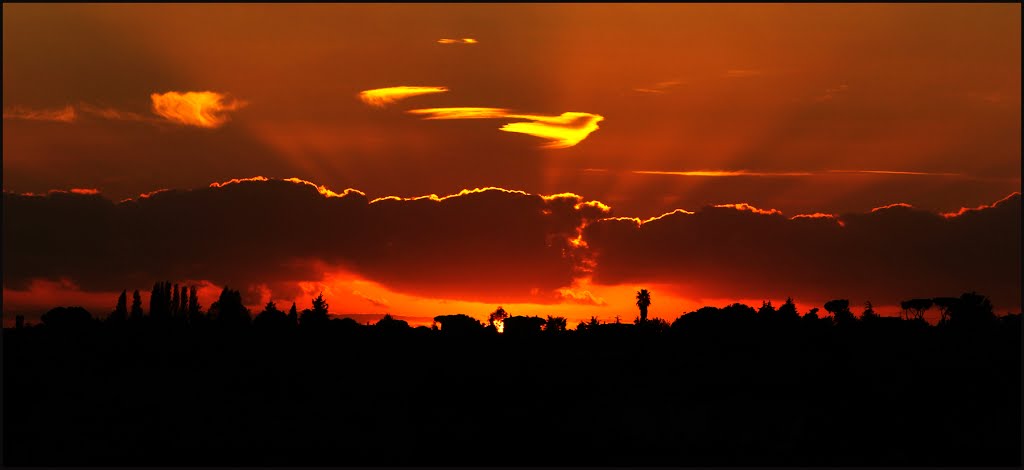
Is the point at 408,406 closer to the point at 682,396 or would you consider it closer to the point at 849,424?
the point at 682,396

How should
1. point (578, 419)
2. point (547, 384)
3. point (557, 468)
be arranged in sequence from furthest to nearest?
point (547, 384)
point (578, 419)
point (557, 468)

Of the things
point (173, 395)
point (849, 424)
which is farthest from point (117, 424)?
point (849, 424)

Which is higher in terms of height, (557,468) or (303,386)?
(303,386)

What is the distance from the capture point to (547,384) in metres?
188

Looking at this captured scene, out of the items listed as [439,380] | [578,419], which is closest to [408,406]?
[439,380]

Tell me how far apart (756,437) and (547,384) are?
114 ft

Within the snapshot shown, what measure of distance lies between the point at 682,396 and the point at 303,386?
57.6 metres

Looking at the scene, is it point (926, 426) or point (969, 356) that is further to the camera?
point (969, 356)

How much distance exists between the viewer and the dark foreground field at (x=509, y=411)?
16438 cm

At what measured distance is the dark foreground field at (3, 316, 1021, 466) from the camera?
164375 mm

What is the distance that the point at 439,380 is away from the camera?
188625 millimetres

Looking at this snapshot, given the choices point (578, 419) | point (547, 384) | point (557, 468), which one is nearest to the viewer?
point (557, 468)

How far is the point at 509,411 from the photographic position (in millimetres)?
176875

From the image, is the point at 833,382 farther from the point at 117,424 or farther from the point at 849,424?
the point at 117,424
